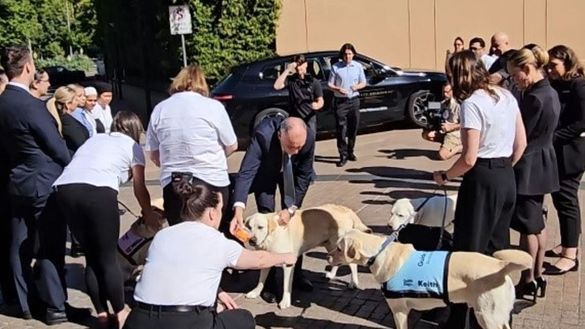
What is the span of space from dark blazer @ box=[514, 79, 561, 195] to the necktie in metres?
1.67

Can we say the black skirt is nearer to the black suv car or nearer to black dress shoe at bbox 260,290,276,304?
black dress shoe at bbox 260,290,276,304

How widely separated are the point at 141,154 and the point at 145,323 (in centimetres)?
181

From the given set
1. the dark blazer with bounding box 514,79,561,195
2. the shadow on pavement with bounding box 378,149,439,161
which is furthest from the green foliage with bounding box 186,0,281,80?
the dark blazer with bounding box 514,79,561,195

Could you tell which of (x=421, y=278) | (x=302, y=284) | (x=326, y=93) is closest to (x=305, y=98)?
(x=326, y=93)

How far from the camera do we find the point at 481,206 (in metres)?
4.37

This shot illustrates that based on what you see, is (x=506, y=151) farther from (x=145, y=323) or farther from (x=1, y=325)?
(x=1, y=325)

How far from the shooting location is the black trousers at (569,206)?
5.74m

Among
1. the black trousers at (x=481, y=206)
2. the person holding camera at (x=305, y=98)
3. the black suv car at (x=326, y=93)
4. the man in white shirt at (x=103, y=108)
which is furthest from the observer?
the black suv car at (x=326, y=93)

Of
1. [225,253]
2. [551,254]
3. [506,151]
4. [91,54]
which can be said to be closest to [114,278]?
[225,253]

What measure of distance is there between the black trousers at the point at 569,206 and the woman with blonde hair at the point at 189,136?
2757mm

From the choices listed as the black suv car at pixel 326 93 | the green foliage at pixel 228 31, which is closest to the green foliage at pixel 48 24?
the green foliage at pixel 228 31

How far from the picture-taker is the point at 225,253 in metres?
3.56

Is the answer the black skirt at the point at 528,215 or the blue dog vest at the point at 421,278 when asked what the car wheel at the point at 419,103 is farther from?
the blue dog vest at the point at 421,278

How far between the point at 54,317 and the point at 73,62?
5237 centimetres
